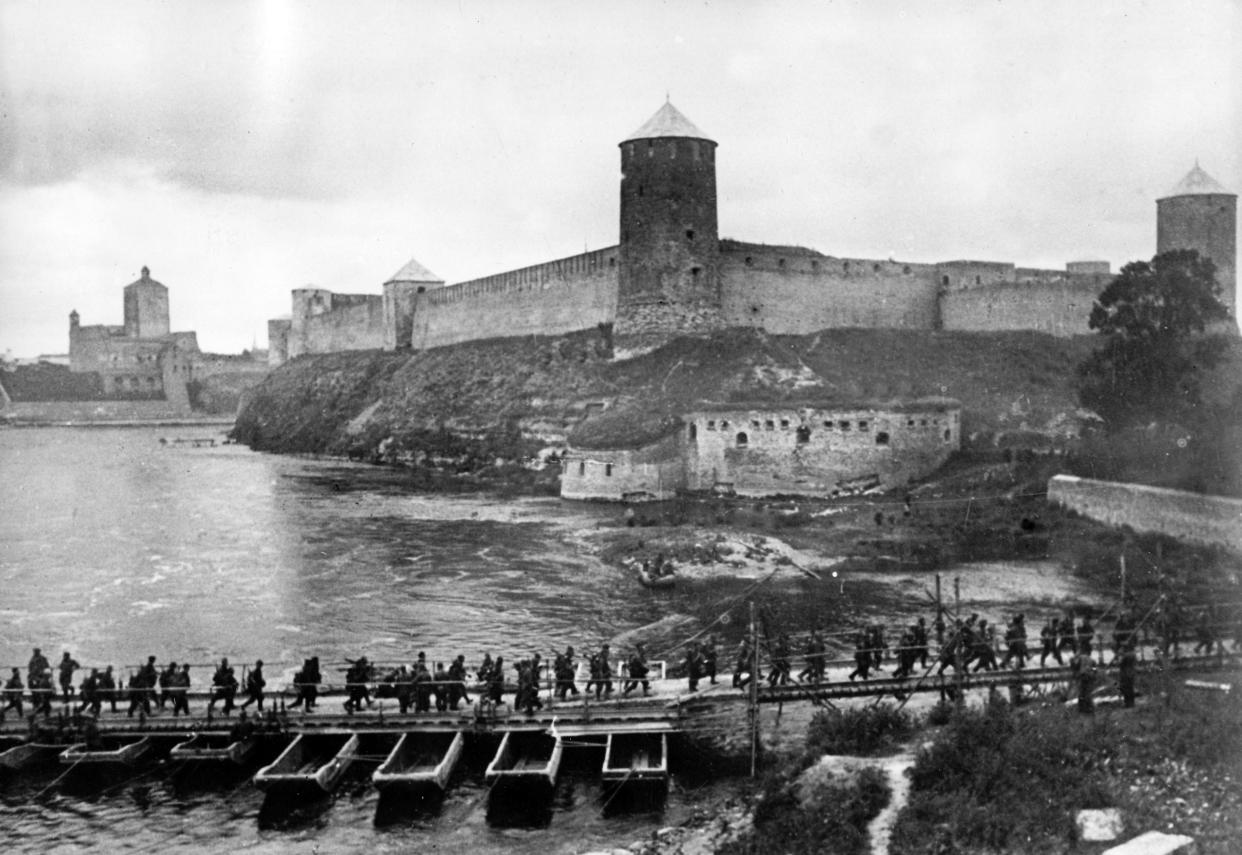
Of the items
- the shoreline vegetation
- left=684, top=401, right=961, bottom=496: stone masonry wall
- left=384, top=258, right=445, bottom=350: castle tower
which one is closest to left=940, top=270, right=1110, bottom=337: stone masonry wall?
the shoreline vegetation

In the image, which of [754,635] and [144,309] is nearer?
[754,635]

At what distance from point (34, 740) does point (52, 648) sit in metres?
6.44

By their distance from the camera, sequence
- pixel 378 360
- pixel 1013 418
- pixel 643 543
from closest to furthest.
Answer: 1. pixel 643 543
2. pixel 1013 418
3. pixel 378 360

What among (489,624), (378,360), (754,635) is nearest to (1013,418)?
(489,624)

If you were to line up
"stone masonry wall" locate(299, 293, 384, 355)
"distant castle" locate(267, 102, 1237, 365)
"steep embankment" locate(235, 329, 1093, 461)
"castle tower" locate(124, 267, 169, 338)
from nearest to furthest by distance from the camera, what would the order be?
1. "steep embankment" locate(235, 329, 1093, 461)
2. "distant castle" locate(267, 102, 1237, 365)
3. "stone masonry wall" locate(299, 293, 384, 355)
4. "castle tower" locate(124, 267, 169, 338)

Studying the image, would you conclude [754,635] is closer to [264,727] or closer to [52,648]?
[264,727]

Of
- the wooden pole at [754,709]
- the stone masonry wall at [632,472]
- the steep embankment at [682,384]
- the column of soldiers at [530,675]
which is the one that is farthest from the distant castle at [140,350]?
the wooden pole at [754,709]

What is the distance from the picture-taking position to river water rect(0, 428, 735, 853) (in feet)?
50.2

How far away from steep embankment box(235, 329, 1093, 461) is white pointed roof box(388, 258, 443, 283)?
14.1 metres

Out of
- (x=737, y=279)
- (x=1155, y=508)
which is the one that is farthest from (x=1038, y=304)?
(x=1155, y=508)

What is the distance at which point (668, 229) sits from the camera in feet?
174

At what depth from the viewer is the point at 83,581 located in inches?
1207

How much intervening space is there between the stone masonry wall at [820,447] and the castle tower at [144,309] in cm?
10615

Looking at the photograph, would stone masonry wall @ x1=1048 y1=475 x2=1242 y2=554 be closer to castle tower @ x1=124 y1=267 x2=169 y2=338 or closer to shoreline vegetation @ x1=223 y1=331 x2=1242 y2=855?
shoreline vegetation @ x1=223 y1=331 x2=1242 y2=855
